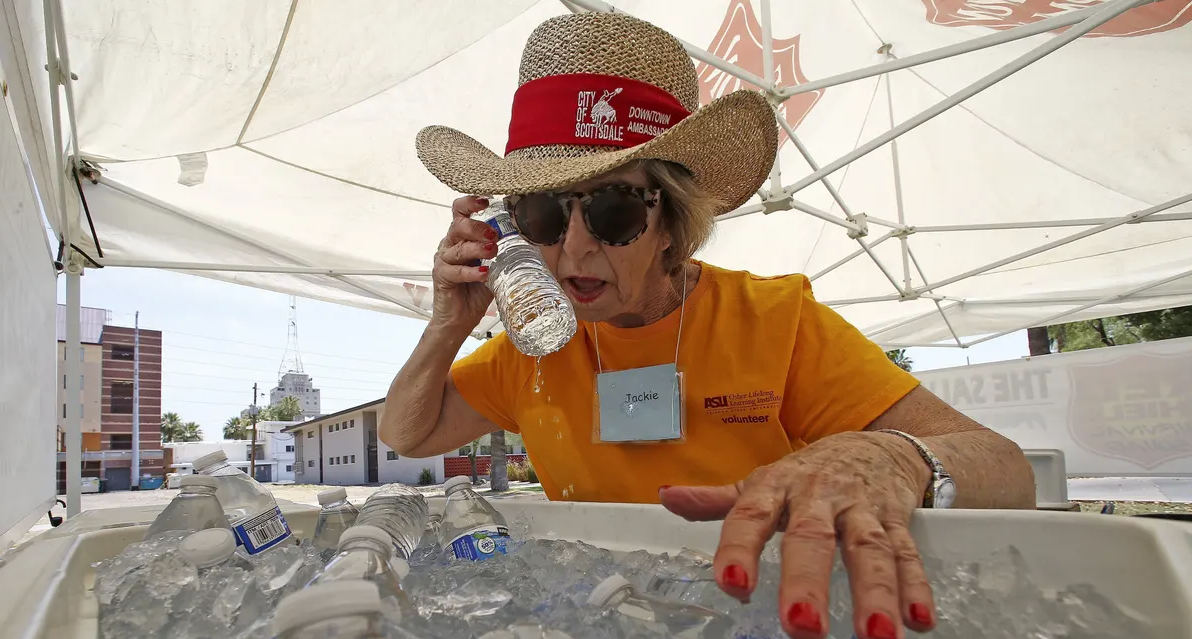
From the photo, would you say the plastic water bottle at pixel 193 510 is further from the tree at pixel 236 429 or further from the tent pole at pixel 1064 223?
the tree at pixel 236 429

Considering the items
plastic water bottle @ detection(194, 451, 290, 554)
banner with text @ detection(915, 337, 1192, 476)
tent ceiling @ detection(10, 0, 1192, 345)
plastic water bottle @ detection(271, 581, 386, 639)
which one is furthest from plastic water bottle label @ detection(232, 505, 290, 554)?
banner with text @ detection(915, 337, 1192, 476)

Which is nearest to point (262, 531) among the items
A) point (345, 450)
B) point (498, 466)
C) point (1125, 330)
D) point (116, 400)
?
point (498, 466)

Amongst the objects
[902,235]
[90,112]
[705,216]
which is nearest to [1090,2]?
[902,235]

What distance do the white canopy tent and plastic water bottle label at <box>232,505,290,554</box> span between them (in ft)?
5.84

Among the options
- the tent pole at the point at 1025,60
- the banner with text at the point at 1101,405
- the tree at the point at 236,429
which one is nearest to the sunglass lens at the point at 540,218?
the tent pole at the point at 1025,60

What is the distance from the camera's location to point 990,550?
724mm

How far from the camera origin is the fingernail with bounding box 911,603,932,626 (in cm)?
48

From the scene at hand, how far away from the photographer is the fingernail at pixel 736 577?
51 centimetres

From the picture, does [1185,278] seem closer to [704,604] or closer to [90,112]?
[704,604]

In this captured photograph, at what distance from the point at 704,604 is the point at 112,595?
0.73 meters

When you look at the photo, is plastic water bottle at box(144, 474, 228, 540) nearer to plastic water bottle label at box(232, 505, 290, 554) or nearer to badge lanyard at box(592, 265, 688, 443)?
plastic water bottle label at box(232, 505, 290, 554)

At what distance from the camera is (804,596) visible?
0.47 metres

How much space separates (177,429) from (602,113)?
284ft

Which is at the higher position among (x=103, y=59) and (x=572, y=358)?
(x=103, y=59)
